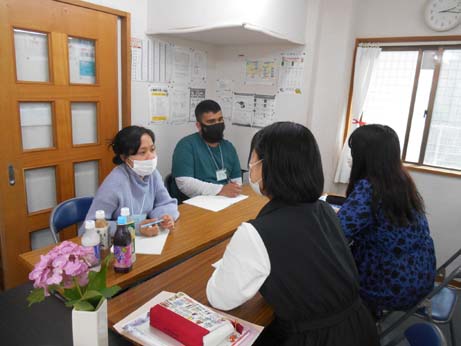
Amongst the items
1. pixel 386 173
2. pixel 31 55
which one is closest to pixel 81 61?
pixel 31 55

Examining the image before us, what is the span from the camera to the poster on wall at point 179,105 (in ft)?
10.6

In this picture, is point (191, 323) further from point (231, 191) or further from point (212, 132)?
point (212, 132)

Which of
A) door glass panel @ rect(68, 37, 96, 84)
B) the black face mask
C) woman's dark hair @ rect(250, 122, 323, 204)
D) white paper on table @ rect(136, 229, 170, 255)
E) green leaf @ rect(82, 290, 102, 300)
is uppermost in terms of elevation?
door glass panel @ rect(68, 37, 96, 84)

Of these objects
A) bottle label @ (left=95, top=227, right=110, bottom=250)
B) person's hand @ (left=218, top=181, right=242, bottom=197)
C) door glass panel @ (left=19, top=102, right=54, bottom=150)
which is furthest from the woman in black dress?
door glass panel @ (left=19, top=102, right=54, bottom=150)

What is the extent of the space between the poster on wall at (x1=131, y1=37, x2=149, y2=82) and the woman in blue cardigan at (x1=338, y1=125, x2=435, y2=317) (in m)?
1.91

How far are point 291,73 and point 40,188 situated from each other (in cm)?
230

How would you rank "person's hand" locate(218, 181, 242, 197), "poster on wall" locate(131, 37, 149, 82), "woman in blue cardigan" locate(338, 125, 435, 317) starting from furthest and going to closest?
"poster on wall" locate(131, 37, 149, 82) → "person's hand" locate(218, 181, 242, 197) → "woman in blue cardigan" locate(338, 125, 435, 317)

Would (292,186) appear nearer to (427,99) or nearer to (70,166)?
(70,166)

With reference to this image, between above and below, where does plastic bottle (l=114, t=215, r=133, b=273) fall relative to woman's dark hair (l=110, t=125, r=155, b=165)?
below

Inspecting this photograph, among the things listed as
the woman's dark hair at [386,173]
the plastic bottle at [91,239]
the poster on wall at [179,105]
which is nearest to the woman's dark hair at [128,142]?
the plastic bottle at [91,239]

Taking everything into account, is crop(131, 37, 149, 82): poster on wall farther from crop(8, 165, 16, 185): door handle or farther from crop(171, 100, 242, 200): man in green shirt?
crop(8, 165, 16, 185): door handle

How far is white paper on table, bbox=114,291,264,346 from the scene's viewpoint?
100cm

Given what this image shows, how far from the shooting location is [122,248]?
133 cm

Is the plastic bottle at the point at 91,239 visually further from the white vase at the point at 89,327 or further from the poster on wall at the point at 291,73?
the poster on wall at the point at 291,73
